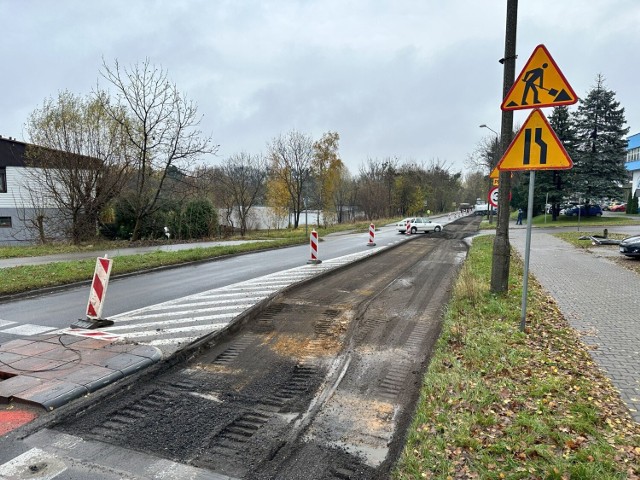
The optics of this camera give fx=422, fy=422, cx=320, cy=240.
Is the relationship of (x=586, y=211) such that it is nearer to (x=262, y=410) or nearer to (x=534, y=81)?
(x=534, y=81)

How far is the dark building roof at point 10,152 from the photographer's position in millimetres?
31438

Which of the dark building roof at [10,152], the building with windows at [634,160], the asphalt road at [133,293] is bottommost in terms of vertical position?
the asphalt road at [133,293]

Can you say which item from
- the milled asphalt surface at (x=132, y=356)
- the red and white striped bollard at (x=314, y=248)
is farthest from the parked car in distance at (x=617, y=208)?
the milled asphalt surface at (x=132, y=356)

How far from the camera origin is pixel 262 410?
405 centimetres

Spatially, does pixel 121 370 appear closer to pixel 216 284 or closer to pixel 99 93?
pixel 216 284

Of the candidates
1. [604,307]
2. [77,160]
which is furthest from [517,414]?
[77,160]

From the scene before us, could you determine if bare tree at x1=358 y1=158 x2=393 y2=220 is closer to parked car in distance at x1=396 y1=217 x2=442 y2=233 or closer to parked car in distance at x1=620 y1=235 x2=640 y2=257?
parked car in distance at x1=396 y1=217 x2=442 y2=233

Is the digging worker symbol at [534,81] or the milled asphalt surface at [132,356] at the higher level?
the digging worker symbol at [534,81]

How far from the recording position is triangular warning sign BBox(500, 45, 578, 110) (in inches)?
225

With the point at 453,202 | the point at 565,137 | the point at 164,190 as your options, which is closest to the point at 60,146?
the point at 164,190

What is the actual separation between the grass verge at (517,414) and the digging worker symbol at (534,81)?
339 cm

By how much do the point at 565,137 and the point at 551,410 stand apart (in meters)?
45.6

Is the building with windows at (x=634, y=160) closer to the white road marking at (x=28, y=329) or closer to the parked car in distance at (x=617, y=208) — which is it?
the parked car in distance at (x=617, y=208)

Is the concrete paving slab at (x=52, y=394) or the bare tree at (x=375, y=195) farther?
the bare tree at (x=375, y=195)
